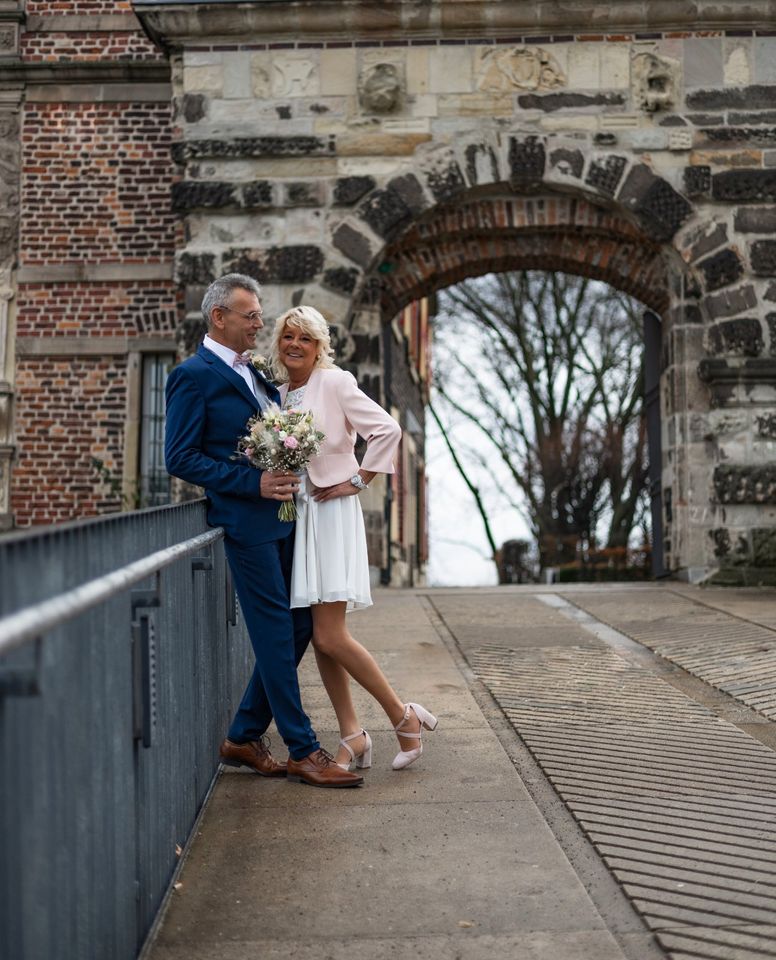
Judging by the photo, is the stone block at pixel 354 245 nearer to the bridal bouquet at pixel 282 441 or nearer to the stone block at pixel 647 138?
the stone block at pixel 647 138

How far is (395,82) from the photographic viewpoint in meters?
11.9

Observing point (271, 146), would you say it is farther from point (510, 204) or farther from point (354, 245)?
point (510, 204)

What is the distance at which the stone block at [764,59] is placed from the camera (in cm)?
1181

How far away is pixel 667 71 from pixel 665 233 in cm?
146

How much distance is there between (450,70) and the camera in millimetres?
11914

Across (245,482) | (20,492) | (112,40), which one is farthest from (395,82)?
(245,482)

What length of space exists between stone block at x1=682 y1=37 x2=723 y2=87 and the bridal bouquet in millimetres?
8536

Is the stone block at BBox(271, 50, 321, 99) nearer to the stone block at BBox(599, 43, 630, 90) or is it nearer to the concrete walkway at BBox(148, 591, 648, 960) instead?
the stone block at BBox(599, 43, 630, 90)

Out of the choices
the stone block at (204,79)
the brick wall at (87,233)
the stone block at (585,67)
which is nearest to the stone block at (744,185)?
the stone block at (585,67)

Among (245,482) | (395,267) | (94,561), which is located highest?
(395,267)

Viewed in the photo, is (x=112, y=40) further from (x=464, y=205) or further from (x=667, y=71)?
(x=667, y=71)

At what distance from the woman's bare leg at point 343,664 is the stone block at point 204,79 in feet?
27.4

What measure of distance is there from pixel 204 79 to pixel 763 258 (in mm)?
5349

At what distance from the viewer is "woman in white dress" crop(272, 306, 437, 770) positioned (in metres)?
4.75
